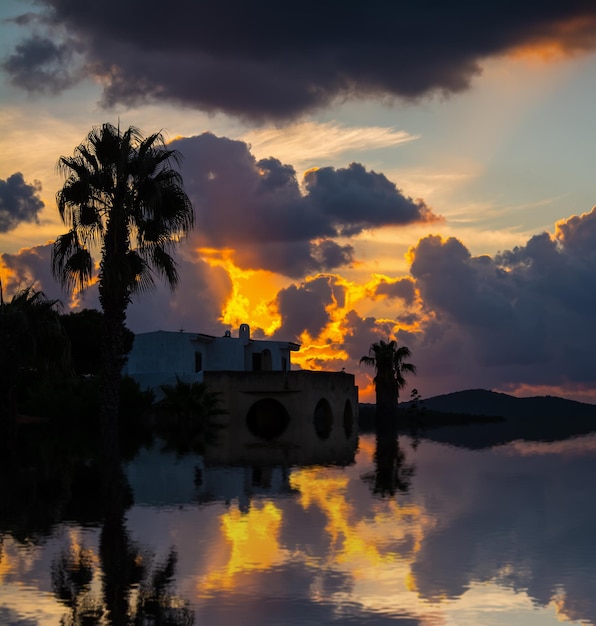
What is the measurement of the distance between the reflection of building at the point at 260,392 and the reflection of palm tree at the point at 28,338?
7341 millimetres

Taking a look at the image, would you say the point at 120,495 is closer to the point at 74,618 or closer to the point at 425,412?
the point at 74,618

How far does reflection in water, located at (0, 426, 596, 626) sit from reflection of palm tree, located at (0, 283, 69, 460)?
53.6 feet

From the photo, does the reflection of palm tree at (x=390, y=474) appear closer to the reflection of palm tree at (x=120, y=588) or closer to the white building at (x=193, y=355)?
the reflection of palm tree at (x=120, y=588)

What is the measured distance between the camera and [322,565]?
38.8 ft

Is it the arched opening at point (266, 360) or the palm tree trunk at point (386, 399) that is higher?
the arched opening at point (266, 360)

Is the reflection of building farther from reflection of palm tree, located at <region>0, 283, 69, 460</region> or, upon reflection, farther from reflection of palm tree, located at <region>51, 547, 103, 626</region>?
reflection of palm tree, located at <region>51, 547, 103, 626</region>

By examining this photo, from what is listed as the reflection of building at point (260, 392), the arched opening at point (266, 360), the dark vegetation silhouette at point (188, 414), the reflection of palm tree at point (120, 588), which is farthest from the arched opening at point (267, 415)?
the reflection of palm tree at point (120, 588)

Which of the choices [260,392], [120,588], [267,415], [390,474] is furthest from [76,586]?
[267,415]

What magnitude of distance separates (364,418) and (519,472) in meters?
54.3

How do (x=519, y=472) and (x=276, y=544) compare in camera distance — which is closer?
(x=276, y=544)

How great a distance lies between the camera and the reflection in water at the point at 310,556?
378 inches

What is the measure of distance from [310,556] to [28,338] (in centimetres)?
2701

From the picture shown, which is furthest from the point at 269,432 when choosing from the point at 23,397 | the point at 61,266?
the point at 23,397

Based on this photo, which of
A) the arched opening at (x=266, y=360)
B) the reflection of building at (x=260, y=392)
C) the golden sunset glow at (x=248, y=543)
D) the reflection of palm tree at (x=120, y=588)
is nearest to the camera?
the reflection of palm tree at (x=120, y=588)
